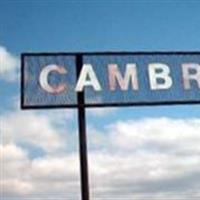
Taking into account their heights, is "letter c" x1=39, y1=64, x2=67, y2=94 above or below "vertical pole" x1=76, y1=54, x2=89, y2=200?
above

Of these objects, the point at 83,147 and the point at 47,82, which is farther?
the point at 47,82

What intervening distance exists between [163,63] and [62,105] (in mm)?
3221

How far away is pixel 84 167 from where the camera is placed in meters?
15.6

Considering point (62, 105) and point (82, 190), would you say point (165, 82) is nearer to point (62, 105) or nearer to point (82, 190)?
point (62, 105)

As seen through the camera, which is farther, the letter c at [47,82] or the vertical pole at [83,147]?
the letter c at [47,82]

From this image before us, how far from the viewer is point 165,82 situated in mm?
17359

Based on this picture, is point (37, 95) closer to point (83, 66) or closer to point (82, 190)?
point (83, 66)

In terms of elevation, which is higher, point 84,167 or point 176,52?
point 176,52

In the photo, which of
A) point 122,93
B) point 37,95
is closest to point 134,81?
point 122,93

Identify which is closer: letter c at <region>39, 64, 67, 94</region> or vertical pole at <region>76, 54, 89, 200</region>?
vertical pole at <region>76, 54, 89, 200</region>

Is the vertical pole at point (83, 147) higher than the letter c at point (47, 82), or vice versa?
the letter c at point (47, 82)

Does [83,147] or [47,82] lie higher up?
[47,82]

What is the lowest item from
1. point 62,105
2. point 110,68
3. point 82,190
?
point 82,190

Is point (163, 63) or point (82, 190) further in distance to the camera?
point (163, 63)
